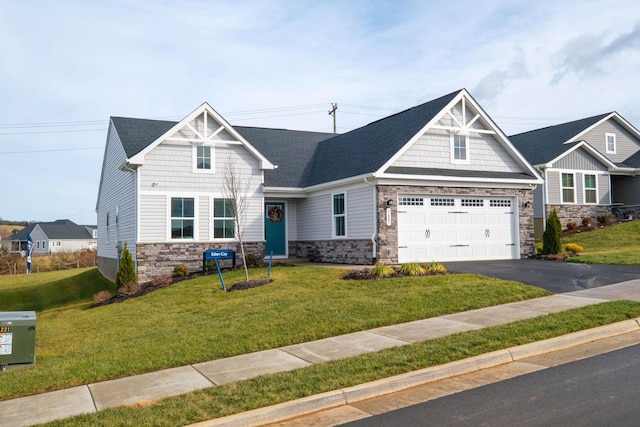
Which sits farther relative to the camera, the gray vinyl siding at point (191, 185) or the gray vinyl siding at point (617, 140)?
the gray vinyl siding at point (617, 140)

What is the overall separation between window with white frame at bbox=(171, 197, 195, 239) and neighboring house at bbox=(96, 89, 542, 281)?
0.04m

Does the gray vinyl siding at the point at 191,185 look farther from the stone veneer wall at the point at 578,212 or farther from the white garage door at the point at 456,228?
the stone veneer wall at the point at 578,212

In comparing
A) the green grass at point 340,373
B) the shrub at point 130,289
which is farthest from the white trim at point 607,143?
the shrub at point 130,289

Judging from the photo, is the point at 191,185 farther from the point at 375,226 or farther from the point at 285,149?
the point at 375,226

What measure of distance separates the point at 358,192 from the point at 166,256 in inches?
287

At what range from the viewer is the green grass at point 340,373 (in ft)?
21.0

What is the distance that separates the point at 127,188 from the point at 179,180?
8.59 ft

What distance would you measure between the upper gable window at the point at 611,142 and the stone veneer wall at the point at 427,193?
51.9 ft

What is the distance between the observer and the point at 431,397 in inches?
270

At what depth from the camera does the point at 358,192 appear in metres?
20.4

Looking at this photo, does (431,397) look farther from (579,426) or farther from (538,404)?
(579,426)

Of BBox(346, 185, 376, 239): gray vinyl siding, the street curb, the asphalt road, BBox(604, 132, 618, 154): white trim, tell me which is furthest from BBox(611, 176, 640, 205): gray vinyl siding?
the asphalt road

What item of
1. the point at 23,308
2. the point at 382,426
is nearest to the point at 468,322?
the point at 382,426

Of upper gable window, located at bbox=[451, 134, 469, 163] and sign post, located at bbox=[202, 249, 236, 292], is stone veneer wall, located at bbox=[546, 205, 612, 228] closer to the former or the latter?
upper gable window, located at bbox=[451, 134, 469, 163]
